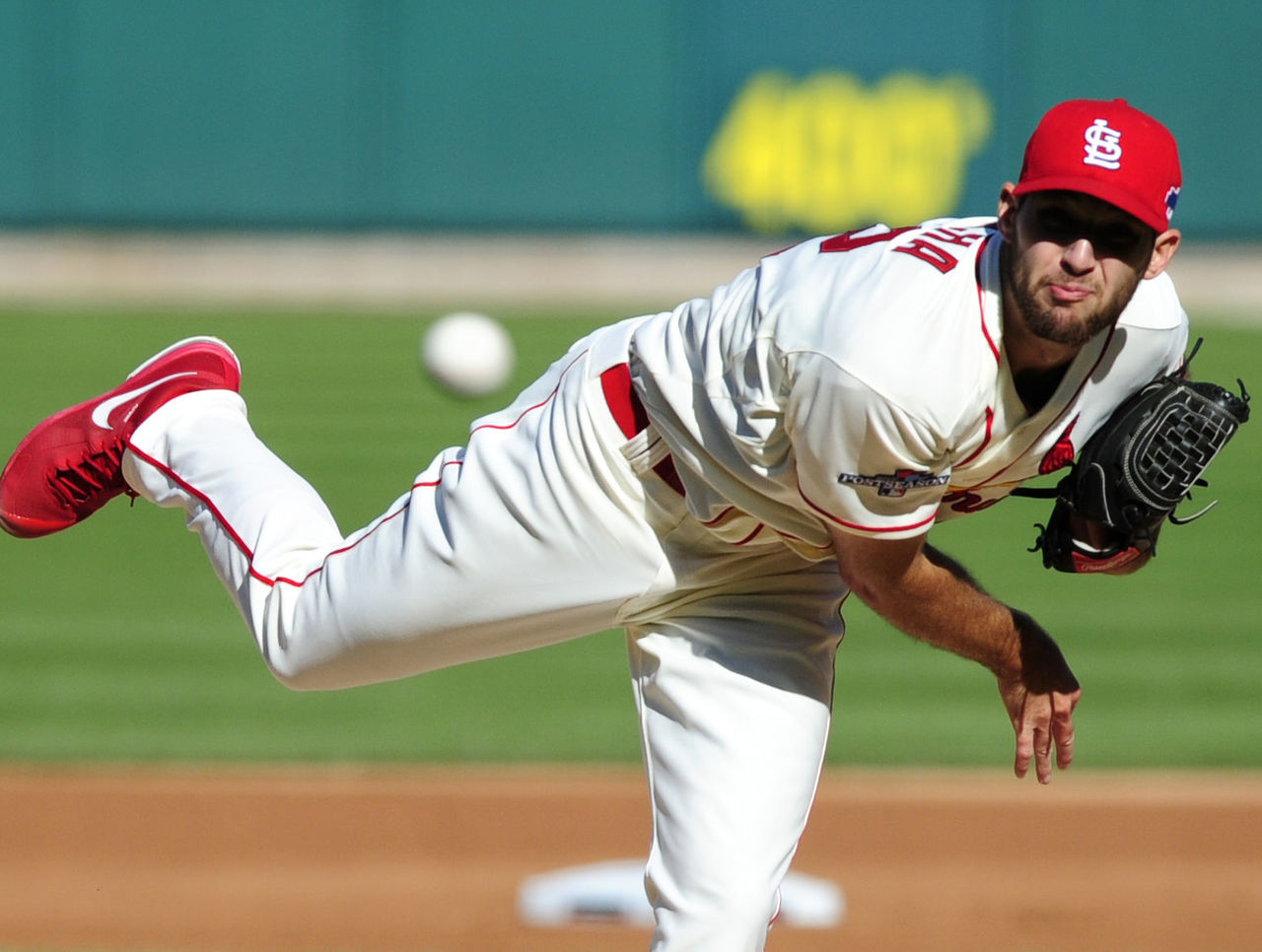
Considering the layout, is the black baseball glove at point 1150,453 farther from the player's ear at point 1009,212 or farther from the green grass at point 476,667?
the green grass at point 476,667

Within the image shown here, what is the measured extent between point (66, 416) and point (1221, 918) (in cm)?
306

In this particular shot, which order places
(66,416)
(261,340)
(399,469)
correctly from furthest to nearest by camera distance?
(261,340) < (399,469) < (66,416)

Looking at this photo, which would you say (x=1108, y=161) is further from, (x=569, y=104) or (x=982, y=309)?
(x=569, y=104)

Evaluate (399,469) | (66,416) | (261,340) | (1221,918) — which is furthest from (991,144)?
(66,416)

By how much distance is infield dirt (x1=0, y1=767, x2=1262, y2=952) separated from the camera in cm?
453

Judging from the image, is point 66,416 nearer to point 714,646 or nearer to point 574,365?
point 574,365

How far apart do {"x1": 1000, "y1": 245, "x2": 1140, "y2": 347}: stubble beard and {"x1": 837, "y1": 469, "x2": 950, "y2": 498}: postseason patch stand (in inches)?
11.5

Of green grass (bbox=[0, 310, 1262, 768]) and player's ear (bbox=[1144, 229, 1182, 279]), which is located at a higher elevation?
player's ear (bbox=[1144, 229, 1182, 279])

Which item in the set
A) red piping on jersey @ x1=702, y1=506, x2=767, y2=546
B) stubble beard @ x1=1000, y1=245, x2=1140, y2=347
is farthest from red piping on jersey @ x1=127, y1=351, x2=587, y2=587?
stubble beard @ x1=1000, y1=245, x2=1140, y2=347

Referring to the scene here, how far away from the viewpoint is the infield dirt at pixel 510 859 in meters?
4.53

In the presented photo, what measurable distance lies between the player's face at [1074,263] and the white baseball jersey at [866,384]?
10 centimetres

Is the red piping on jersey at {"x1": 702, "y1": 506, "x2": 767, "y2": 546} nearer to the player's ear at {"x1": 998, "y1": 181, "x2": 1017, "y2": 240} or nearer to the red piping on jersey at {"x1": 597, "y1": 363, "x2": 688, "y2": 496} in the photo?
the red piping on jersey at {"x1": 597, "y1": 363, "x2": 688, "y2": 496}

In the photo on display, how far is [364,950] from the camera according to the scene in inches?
173

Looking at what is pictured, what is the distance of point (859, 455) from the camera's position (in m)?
2.83
